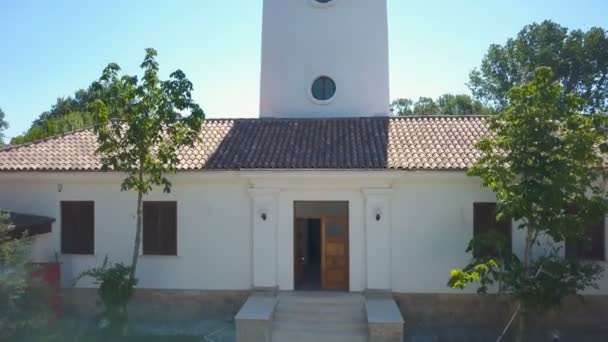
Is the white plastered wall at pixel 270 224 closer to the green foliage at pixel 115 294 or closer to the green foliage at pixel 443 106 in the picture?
the green foliage at pixel 115 294

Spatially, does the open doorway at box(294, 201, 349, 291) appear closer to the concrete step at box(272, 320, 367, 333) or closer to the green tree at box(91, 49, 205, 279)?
the concrete step at box(272, 320, 367, 333)

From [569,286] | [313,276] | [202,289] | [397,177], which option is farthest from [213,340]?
[569,286]

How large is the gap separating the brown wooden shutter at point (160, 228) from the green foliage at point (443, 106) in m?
35.5

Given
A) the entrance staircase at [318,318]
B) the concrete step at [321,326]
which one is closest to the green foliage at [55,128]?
the entrance staircase at [318,318]

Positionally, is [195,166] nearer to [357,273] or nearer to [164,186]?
[164,186]

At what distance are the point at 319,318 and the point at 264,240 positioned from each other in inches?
103

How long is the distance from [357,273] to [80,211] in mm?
8046

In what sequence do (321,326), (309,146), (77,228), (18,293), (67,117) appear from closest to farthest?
(18,293), (321,326), (77,228), (309,146), (67,117)

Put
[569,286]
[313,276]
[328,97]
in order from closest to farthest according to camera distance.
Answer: [569,286] < [313,276] < [328,97]

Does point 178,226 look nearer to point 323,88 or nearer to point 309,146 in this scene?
point 309,146

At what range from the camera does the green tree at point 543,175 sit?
1178 cm

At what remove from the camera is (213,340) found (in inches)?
553

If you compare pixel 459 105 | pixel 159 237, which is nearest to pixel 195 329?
pixel 159 237

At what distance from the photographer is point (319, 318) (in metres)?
14.4
